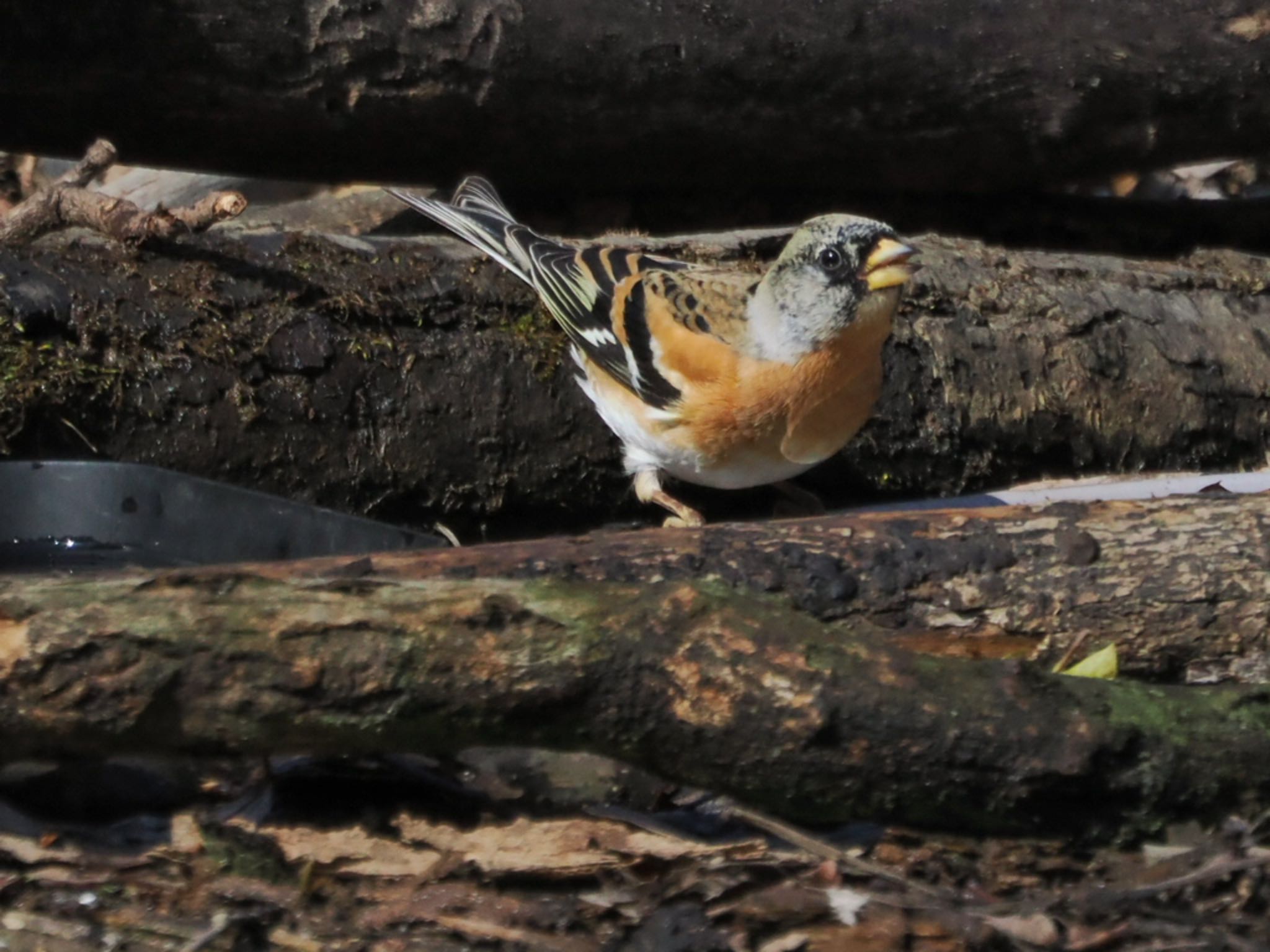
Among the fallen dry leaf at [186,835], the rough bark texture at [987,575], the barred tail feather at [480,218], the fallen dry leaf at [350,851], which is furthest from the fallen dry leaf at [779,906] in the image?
the barred tail feather at [480,218]

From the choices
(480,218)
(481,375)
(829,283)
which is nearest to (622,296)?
(480,218)

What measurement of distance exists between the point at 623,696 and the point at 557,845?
358 mm

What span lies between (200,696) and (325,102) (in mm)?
3306

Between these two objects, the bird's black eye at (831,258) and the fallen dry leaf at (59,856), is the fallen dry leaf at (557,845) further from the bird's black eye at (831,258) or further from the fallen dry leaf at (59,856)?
the bird's black eye at (831,258)

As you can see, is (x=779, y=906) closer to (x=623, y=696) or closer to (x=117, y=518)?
(x=623, y=696)

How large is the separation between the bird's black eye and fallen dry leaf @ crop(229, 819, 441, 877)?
2620 mm

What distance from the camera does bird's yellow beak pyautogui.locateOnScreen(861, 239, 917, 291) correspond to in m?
4.92

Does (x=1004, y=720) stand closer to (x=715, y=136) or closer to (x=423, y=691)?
(x=423, y=691)

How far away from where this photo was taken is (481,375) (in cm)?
512

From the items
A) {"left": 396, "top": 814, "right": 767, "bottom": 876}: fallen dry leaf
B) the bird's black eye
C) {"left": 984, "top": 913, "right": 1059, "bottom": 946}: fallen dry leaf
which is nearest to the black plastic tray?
{"left": 396, "top": 814, "right": 767, "bottom": 876}: fallen dry leaf

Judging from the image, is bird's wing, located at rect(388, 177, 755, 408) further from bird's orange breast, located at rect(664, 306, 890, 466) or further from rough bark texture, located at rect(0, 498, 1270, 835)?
rough bark texture, located at rect(0, 498, 1270, 835)

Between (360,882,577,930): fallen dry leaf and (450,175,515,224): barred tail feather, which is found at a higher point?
(450,175,515,224): barred tail feather

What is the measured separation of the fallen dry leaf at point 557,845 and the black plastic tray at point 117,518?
4.92 ft

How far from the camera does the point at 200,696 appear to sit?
3.01 meters
